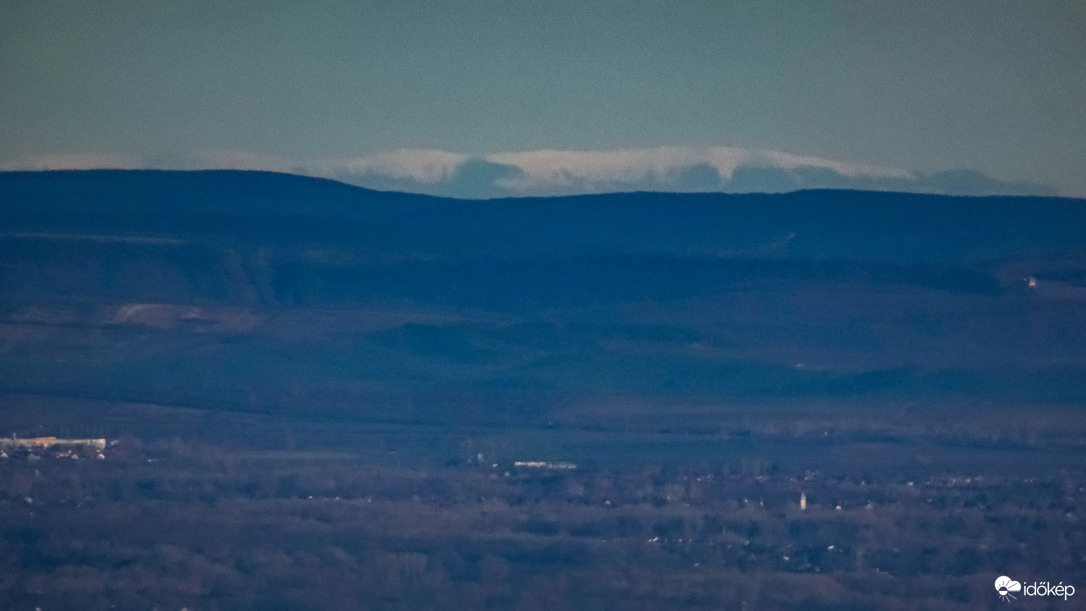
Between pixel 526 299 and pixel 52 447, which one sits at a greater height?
pixel 526 299

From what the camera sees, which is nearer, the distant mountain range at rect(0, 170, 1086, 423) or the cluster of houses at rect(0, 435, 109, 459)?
the cluster of houses at rect(0, 435, 109, 459)

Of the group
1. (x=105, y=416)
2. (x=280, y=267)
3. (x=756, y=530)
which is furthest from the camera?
(x=280, y=267)

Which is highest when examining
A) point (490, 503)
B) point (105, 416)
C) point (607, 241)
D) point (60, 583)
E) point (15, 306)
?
point (607, 241)

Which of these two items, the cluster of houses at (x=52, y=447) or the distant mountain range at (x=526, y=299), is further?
the distant mountain range at (x=526, y=299)

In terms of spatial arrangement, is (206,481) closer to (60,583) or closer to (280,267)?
(60,583)

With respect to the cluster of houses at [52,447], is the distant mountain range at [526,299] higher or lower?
higher

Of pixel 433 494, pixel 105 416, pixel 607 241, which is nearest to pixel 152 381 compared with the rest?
pixel 105 416

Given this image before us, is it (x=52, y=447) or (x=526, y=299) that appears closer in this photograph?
(x=52, y=447)

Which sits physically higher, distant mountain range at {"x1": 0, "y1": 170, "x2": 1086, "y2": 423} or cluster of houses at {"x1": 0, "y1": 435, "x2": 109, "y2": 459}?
distant mountain range at {"x1": 0, "y1": 170, "x2": 1086, "y2": 423}
